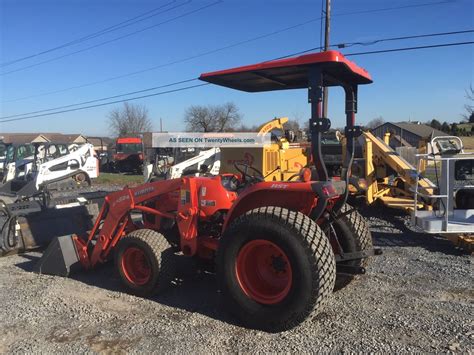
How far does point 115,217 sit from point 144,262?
0.77 metres

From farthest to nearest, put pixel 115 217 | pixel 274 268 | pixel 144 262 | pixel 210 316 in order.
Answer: pixel 115 217, pixel 144 262, pixel 210 316, pixel 274 268

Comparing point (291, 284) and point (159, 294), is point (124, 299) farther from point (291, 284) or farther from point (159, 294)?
point (291, 284)

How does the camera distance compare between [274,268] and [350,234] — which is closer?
[274,268]

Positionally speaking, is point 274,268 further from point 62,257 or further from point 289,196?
point 62,257

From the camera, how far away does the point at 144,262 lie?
5188mm

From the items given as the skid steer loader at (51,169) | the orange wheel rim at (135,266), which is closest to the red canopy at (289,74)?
the orange wheel rim at (135,266)

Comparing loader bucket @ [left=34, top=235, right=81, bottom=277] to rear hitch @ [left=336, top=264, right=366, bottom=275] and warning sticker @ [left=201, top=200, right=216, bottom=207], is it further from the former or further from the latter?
rear hitch @ [left=336, top=264, right=366, bottom=275]

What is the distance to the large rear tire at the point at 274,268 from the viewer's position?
3775 mm

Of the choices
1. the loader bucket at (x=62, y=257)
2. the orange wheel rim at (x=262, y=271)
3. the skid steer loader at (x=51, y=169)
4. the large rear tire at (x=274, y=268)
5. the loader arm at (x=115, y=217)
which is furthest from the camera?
the skid steer loader at (x=51, y=169)

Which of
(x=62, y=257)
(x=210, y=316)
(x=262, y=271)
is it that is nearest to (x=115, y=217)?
(x=62, y=257)

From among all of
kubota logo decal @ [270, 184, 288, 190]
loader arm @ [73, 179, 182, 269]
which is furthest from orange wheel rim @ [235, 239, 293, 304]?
loader arm @ [73, 179, 182, 269]

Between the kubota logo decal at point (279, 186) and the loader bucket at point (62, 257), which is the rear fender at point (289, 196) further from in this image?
the loader bucket at point (62, 257)

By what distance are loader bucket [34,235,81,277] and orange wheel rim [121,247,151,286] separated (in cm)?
97

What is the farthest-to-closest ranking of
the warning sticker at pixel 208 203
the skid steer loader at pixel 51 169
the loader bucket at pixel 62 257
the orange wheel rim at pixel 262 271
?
1. the skid steer loader at pixel 51 169
2. the loader bucket at pixel 62 257
3. the warning sticker at pixel 208 203
4. the orange wheel rim at pixel 262 271
